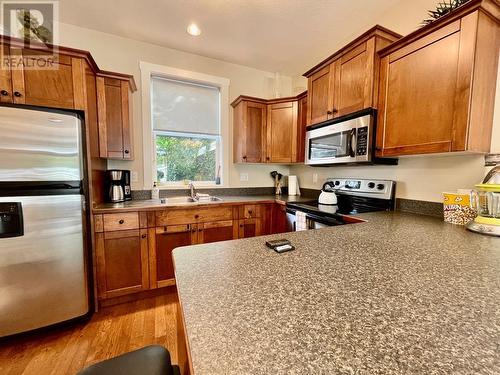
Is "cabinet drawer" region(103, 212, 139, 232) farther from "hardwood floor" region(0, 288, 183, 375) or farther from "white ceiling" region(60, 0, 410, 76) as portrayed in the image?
"white ceiling" region(60, 0, 410, 76)

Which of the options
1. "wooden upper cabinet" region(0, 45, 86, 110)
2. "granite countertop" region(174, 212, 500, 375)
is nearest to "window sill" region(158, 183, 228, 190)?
"wooden upper cabinet" region(0, 45, 86, 110)

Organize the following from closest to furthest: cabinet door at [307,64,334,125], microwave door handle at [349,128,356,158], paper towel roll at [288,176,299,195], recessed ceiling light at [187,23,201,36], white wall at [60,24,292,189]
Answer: microwave door handle at [349,128,356,158]
cabinet door at [307,64,334,125]
recessed ceiling light at [187,23,201,36]
white wall at [60,24,292,189]
paper towel roll at [288,176,299,195]

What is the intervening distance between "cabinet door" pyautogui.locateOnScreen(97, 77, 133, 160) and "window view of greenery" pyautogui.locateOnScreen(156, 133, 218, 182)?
1.52 ft

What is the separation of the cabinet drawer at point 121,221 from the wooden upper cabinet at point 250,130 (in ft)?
4.56

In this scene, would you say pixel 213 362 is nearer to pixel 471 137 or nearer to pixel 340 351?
pixel 340 351

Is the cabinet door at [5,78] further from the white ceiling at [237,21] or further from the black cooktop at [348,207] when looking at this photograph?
the black cooktop at [348,207]

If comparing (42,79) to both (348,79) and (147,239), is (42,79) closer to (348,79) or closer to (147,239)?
(147,239)

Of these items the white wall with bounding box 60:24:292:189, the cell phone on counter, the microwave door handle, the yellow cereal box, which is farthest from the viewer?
the white wall with bounding box 60:24:292:189

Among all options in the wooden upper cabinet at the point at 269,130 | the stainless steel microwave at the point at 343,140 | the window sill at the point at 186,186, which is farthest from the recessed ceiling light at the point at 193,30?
the window sill at the point at 186,186

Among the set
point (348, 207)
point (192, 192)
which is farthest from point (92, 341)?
point (348, 207)

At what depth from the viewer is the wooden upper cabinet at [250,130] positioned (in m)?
2.70

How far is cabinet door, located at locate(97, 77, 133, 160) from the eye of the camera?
204 centimetres

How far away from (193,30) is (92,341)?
112 inches

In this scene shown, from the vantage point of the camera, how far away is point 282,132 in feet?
8.98
